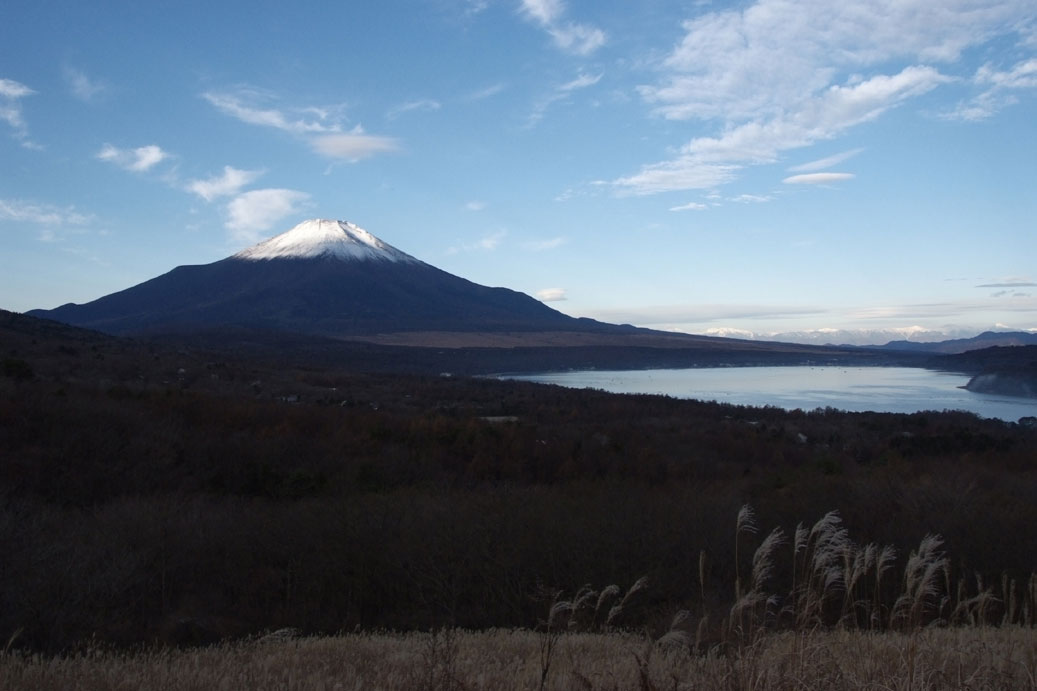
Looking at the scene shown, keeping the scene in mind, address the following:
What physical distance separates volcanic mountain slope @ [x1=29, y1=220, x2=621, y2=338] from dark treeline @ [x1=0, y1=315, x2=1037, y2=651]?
74.2m

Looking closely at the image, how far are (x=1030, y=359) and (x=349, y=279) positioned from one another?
329 ft

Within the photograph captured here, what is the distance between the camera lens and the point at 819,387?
150 ft

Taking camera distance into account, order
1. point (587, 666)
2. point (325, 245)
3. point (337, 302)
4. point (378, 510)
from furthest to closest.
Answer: point (325, 245) → point (337, 302) → point (378, 510) → point (587, 666)

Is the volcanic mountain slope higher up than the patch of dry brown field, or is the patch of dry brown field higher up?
the volcanic mountain slope

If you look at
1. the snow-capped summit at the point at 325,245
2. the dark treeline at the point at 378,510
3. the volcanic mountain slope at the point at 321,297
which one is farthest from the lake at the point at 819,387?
the snow-capped summit at the point at 325,245

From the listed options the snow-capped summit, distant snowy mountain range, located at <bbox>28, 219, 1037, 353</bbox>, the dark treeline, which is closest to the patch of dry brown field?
the dark treeline

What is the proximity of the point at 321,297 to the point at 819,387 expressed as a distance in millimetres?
84846

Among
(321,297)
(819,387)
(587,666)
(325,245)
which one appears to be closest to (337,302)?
(321,297)

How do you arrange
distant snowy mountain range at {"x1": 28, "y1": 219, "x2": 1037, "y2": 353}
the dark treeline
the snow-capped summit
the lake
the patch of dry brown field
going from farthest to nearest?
the snow-capped summit
distant snowy mountain range at {"x1": 28, "y1": 219, "x2": 1037, "y2": 353}
the lake
the dark treeline
the patch of dry brown field

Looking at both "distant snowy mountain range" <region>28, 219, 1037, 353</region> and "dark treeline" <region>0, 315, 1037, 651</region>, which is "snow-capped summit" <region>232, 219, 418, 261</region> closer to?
"distant snowy mountain range" <region>28, 219, 1037, 353</region>

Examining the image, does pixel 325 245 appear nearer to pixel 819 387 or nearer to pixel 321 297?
pixel 321 297

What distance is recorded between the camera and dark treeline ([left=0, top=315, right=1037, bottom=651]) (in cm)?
831

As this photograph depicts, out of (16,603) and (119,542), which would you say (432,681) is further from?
(119,542)

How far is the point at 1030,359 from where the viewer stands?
41.7m
